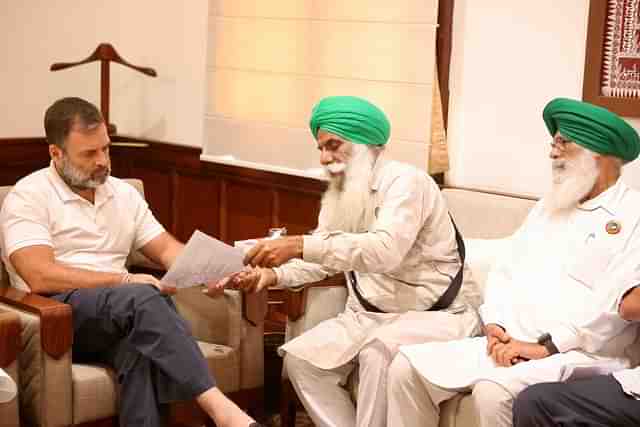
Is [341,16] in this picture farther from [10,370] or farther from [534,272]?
[10,370]

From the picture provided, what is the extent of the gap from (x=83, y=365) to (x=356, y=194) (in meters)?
1.10

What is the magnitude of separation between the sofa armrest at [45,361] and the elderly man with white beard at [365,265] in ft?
2.21

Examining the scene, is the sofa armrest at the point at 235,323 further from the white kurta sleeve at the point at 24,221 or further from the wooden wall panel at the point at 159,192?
the wooden wall panel at the point at 159,192

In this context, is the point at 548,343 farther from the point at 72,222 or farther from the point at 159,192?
the point at 159,192

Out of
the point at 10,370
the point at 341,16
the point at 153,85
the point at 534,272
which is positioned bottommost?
the point at 10,370

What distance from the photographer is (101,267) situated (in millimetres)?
3947

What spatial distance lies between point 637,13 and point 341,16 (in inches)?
52.5

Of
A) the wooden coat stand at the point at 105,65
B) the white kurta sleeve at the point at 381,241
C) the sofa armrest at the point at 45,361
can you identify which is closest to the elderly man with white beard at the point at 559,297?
the white kurta sleeve at the point at 381,241

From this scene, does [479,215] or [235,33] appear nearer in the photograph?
[479,215]

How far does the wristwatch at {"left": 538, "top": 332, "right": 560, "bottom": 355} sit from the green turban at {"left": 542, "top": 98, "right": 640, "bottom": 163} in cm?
62

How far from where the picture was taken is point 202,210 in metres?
5.54

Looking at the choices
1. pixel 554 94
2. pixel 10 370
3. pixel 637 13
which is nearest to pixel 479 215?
pixel 554 94

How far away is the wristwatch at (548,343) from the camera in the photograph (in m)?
3.32

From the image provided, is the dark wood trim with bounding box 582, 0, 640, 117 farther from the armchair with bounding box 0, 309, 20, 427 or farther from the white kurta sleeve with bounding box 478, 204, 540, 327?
A: the armchair with bounding box 0, 309, 20, 427
